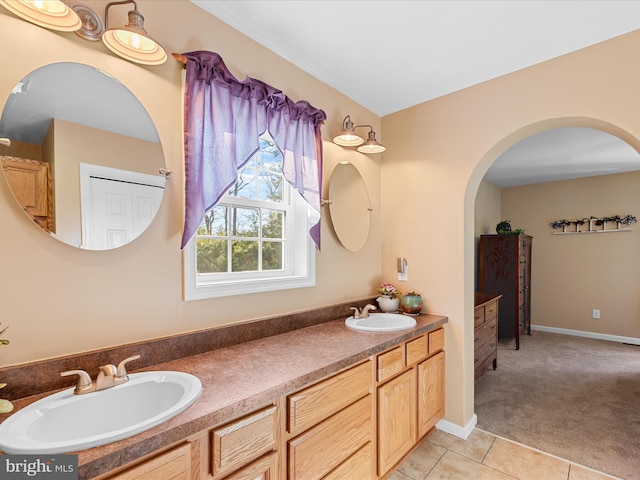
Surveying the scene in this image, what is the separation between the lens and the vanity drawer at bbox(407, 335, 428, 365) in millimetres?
1946

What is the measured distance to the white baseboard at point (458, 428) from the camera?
2.27 m

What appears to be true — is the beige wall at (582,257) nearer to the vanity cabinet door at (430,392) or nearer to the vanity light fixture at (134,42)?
the vanity cabinet door at (430,392)

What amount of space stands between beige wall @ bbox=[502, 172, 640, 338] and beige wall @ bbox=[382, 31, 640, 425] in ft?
12.6

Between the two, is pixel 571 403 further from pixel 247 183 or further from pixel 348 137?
pixel 247 183

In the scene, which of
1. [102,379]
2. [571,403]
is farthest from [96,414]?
[571,403]

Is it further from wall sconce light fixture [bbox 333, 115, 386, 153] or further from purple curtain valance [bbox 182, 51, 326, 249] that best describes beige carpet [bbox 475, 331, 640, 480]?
purple curtain valance [bbox 182, 51, 326, 249]

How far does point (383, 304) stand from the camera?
2426 millimetres

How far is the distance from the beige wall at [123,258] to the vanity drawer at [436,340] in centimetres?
94

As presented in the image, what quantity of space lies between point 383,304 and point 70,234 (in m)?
1.96

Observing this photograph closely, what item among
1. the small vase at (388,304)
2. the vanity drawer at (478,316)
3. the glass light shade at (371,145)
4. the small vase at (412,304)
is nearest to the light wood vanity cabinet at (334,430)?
the small vase at (412,304)

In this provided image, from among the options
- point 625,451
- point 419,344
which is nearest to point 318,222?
point 419,344

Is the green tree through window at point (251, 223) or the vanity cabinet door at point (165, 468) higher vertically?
the green tree through window at point (251, 223)

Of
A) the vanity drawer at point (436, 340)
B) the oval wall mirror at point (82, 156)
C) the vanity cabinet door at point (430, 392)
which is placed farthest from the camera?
the vanity drawer at point (436, 340)

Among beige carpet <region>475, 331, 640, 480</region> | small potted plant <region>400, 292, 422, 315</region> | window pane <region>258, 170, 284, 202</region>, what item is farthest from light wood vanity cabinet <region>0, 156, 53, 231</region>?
beige carpet <region>475, 331, 640, 480</region>
